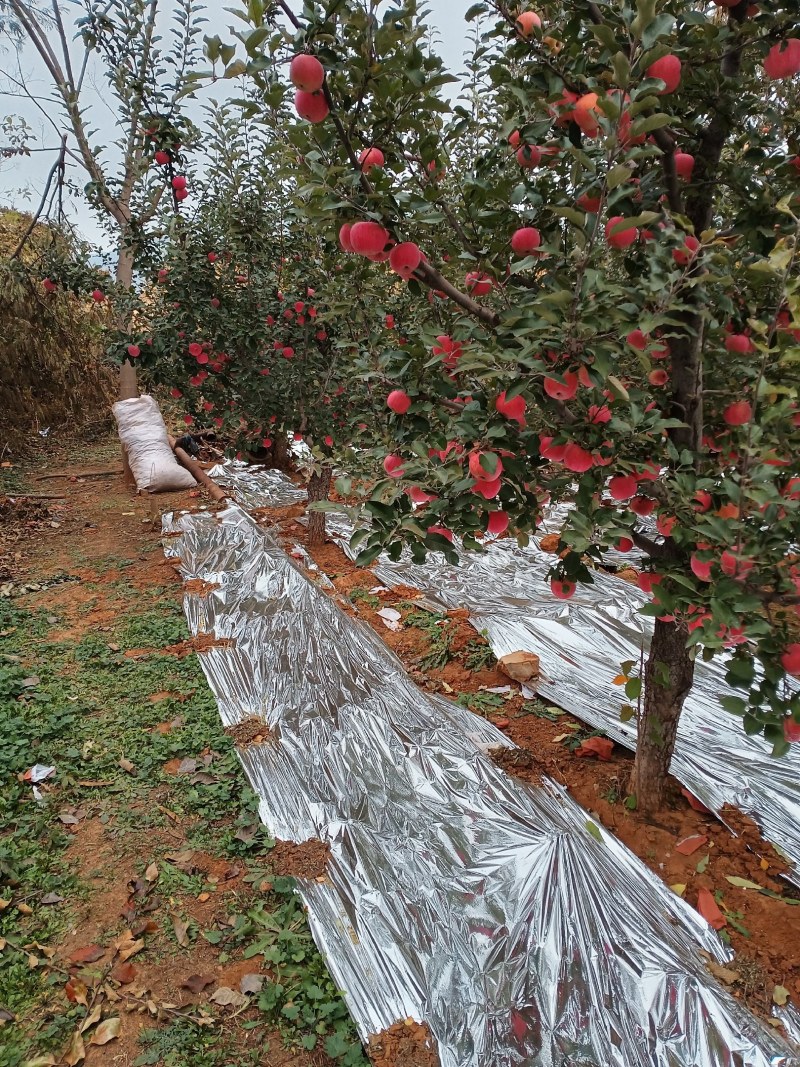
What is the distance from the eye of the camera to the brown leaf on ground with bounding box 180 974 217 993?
1.67 metres

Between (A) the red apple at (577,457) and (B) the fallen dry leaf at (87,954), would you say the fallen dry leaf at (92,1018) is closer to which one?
(B) the fallen dry leaf at (87,954)

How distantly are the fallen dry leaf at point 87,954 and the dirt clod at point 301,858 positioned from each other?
1.67 ft

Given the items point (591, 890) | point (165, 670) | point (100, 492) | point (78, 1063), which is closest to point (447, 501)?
point (591, 890)

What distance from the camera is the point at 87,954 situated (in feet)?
5.76

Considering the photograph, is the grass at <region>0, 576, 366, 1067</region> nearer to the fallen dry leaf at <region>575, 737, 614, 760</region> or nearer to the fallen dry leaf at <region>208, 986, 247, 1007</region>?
the fallen dry leaf at <region>208, 986, 247, 1007</region>

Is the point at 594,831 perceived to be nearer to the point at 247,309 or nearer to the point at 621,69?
the point at 621,69

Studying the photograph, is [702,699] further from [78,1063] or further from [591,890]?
[78,1063]

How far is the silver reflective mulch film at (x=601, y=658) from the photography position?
2.13 m

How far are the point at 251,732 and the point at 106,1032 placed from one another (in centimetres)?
115

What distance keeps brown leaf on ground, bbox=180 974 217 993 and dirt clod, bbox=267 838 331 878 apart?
34 cm

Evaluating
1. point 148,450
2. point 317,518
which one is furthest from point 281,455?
point 317,518

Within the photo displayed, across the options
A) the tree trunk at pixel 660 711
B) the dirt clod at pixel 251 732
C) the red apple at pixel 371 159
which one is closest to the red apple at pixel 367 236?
the red apple at pixel 371 159

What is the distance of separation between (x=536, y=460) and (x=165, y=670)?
2366 millimetres

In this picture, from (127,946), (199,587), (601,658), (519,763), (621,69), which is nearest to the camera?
(621,69)
